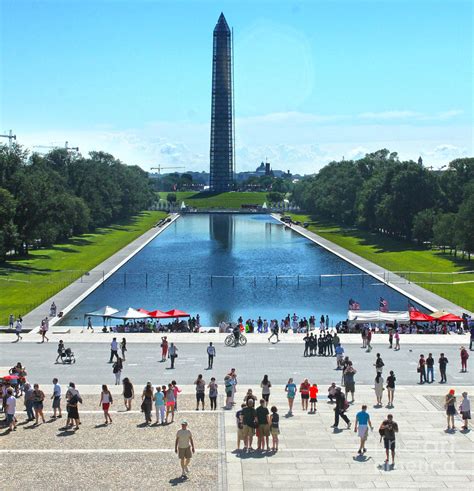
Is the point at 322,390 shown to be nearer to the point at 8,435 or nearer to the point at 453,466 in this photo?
the point at 453,466

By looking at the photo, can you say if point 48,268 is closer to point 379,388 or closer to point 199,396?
point 199,396

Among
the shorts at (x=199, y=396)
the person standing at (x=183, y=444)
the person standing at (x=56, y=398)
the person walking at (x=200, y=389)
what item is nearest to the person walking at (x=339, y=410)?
the person walking at (x=200, y=389)

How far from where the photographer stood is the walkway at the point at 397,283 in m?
59.2

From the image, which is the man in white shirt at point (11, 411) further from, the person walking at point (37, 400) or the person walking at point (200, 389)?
the person walking at point (200, 389)

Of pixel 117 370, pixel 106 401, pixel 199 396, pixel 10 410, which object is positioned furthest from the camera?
pixel 117 370

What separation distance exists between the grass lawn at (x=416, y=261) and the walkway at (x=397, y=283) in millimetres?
835

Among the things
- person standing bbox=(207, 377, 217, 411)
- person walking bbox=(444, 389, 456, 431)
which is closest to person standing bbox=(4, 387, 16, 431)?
person standing bbox=(207, 377, 217, 411)

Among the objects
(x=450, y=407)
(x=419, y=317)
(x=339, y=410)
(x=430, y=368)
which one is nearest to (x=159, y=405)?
(x=339, y=410)

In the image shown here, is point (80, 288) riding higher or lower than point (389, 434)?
lower

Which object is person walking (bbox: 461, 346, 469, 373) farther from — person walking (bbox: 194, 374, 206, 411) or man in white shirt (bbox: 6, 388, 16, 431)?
man in white shirt (bbox: 6, 388, 16, 431)

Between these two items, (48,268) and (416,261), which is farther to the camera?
(416,261)

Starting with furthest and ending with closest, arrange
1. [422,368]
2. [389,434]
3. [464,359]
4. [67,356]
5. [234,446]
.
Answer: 1. [67,356]
2. [464,359]
3. [422,368]
4. [234,446]
5. [389,434]

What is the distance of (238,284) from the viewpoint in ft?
252

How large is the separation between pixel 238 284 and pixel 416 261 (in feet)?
83.5
